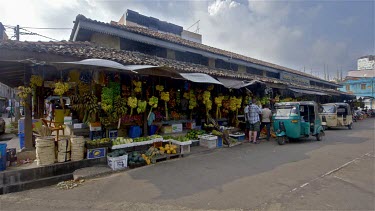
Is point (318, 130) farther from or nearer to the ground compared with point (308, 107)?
nearer to the ground

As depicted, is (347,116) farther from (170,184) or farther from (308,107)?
(170,184)

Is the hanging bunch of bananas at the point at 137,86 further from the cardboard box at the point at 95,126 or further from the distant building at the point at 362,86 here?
the distant building at the point at 362,86

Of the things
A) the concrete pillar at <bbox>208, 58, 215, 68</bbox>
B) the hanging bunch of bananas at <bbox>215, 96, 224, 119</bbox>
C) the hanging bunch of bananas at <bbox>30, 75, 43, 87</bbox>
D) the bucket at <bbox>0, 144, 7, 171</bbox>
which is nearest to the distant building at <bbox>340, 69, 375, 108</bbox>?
the concrete pillar at <bbox>208, 58, 215, 68</bbox>

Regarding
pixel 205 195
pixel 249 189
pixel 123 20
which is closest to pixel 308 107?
pixel 249 189

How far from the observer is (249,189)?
4625 millimetres

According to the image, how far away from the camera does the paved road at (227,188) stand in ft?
13.1

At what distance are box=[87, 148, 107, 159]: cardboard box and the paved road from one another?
1008 mm

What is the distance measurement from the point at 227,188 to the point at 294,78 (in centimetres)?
2141

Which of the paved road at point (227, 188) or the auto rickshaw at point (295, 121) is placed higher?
the auto rickshaw at point (295, 121)

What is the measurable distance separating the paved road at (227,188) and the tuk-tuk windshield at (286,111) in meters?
2.75

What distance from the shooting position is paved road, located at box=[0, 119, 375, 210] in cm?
399

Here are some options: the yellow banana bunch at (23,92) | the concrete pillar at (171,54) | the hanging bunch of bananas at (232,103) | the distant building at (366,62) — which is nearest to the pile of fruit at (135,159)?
the yellow banana bunch at (23,92)

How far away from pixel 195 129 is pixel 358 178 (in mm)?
6167

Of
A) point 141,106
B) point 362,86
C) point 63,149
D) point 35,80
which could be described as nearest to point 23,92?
point 35,80
